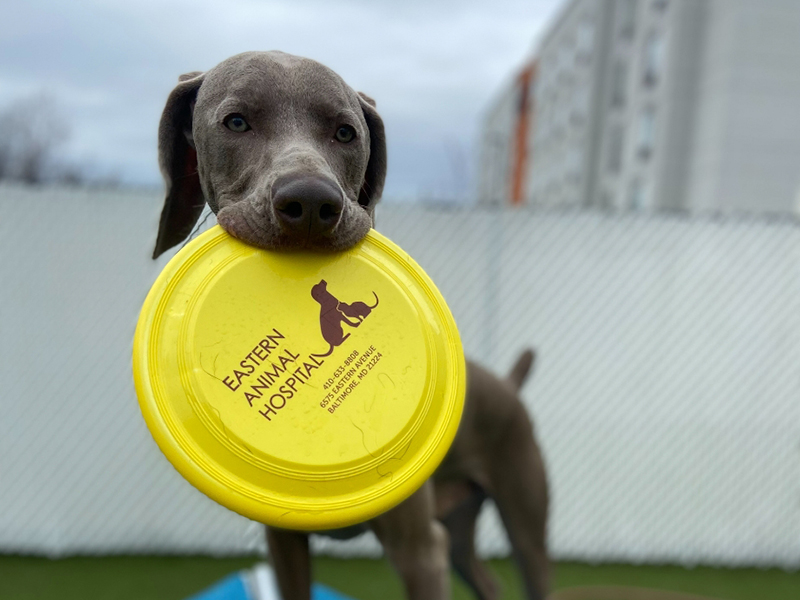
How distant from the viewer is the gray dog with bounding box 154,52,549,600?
44.1 inches

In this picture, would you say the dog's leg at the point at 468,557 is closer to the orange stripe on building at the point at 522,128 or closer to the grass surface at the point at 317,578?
the grass surface at the point at 317,578

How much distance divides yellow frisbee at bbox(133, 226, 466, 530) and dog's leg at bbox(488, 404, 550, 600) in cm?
106

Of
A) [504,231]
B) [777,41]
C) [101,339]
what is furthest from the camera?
[777,41]

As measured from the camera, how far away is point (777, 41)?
1758 cm

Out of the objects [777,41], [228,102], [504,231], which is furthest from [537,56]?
[228,102]

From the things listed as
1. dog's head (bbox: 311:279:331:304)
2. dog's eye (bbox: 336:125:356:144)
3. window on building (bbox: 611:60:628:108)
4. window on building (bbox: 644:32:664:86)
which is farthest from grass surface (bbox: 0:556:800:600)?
window on building (bbox: 611:60:628:108)

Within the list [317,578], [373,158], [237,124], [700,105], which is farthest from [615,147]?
[237,124]

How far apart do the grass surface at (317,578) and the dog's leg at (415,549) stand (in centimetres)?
226

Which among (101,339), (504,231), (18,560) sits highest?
(504,231)

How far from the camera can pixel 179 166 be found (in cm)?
146

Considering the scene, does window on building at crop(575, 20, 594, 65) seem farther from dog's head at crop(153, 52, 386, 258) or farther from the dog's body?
the dog's body

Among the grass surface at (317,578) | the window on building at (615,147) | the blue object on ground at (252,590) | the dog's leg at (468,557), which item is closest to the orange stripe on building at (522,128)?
the window on building at (615,147)

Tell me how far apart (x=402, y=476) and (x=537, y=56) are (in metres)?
37.9

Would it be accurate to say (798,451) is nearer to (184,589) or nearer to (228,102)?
(184,589)
